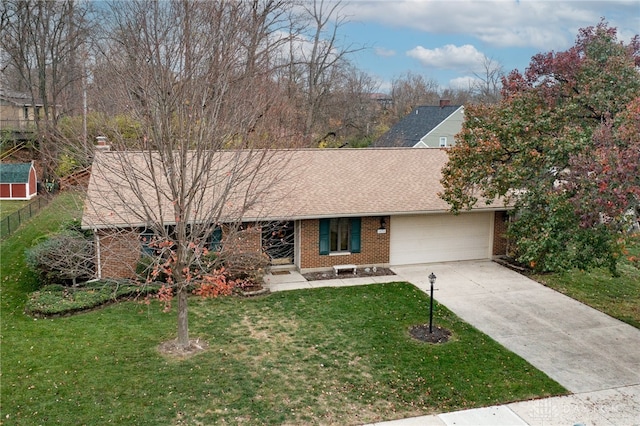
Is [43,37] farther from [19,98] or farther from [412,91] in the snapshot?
[412,91]

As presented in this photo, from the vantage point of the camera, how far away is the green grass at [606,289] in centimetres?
1390

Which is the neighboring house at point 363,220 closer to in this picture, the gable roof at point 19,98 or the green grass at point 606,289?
the green grass at point 606,289

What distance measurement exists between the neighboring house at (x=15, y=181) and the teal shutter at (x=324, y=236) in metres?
20.5

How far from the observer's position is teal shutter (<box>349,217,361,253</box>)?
1716 centimetres

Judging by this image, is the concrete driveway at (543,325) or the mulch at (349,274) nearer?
the concrete driveway at (543,325)

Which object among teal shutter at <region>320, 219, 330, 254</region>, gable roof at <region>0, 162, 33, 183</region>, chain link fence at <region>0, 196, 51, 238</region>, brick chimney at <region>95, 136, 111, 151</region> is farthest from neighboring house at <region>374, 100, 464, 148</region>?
brick chimney at <region>95, 136, 111, 151</region>

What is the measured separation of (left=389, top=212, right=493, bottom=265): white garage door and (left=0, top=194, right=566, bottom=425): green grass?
13.3 ft

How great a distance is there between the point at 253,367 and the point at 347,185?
9.06 meters

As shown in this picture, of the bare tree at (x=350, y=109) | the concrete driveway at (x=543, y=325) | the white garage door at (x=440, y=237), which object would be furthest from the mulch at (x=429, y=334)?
the bare tree at (x=350, y=109)

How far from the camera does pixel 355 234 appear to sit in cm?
1723

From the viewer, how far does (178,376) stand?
984cm

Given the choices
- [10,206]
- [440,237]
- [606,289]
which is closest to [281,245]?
[440,237]

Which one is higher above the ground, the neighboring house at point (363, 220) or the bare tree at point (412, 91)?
the bare tree at point (412, 91)

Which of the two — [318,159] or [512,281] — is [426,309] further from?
[318,159]
